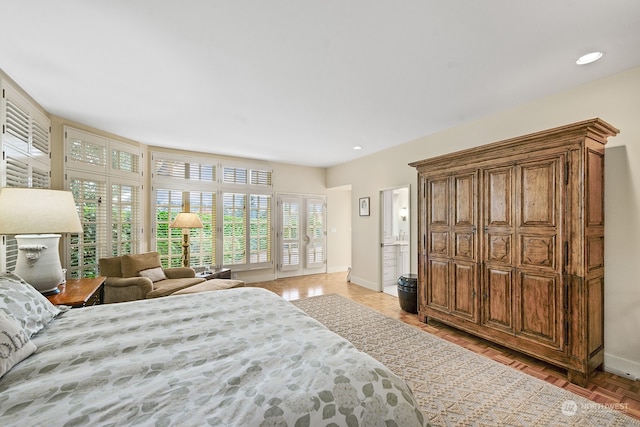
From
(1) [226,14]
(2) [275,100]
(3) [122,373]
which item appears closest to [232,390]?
(3) [122,373]

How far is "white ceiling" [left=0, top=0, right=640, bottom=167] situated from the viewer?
172 centimetres

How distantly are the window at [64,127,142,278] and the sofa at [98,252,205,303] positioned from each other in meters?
0.37

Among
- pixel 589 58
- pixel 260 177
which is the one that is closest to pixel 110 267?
pixel 260 177

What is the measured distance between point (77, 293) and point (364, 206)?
14.4ft

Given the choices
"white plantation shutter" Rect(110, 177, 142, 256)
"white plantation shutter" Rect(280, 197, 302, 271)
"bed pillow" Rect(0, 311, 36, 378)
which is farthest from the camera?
"white plantation shutter" Rect(280, 197, 302, 271)

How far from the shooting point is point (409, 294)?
396 centimetres

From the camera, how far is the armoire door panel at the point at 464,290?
3066 millimetres

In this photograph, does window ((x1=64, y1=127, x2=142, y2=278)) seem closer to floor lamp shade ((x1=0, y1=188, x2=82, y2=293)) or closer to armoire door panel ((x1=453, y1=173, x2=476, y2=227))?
floor lamp shade ((x1=0, y1=188, x2=82, y2=293))

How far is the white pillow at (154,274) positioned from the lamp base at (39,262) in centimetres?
127

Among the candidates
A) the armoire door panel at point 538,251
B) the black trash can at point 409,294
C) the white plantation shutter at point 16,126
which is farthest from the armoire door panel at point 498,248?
the white plantation shutter at point 16,126

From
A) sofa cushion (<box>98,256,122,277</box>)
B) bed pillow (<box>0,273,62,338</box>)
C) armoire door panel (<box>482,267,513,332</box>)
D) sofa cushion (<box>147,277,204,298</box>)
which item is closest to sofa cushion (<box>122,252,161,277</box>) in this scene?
sofa cushion (<box>98,256,122,277</box>)

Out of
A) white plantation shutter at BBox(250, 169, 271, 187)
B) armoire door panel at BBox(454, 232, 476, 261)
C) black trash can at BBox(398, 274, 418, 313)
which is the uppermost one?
white plantation shutter at BBox(250, 169, 271, 187)

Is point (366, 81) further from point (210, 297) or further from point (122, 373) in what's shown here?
point (122, 373)

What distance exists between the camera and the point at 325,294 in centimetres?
492
